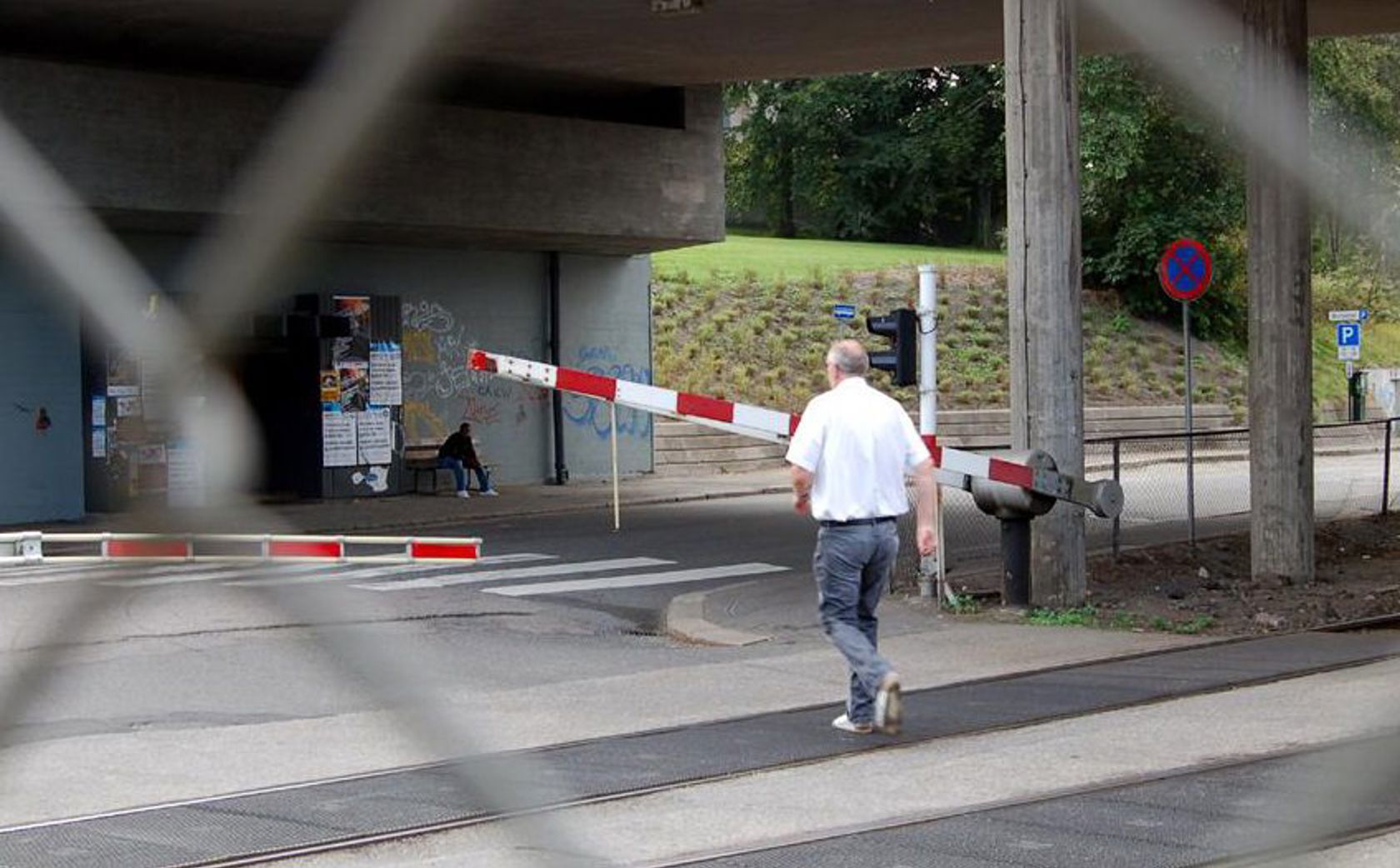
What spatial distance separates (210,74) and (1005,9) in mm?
11737

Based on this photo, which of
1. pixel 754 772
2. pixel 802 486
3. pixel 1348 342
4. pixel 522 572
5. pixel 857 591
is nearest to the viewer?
pixel 754 772

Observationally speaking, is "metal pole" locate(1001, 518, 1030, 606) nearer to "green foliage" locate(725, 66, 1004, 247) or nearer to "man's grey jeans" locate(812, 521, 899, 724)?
"man's grey jeans" locate(812, 521, 899, 724)

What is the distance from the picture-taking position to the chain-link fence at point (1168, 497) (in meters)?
18.3

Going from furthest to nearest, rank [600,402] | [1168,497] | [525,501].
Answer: [600,402] < [525,501] < [1168,497]

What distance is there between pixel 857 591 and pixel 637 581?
7840 millimetres

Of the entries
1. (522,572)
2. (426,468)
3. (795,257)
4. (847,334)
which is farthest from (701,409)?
(795,257)

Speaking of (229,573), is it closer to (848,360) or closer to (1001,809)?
(1001,809)

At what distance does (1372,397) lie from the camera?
43.2m

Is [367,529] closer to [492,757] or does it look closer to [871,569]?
[871,569]

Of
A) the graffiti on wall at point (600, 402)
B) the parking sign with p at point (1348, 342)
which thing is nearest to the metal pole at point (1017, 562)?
the graffiti on wall at point (600, 402)

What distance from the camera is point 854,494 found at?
8922 mm

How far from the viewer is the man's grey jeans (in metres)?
8.88

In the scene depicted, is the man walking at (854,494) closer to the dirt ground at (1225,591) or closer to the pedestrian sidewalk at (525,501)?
the dirt ground at (1225,591)

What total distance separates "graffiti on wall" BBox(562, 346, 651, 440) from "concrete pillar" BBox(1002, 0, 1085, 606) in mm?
16731
